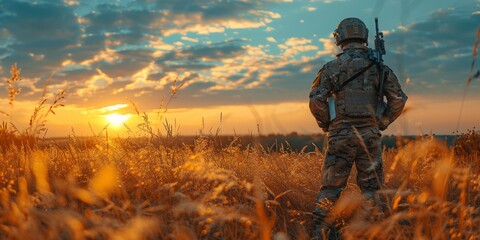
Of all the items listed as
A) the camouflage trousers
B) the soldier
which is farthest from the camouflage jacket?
the camouflage trousers

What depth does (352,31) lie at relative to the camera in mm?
5766

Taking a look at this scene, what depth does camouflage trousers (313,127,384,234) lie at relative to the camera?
5461 millimetres

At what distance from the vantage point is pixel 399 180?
7.74 meters

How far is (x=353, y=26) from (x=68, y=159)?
4.19 metres

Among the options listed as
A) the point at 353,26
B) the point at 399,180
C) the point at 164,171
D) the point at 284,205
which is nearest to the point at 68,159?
the point at 164,171

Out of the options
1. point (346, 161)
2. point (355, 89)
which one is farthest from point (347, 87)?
point (346, 161)

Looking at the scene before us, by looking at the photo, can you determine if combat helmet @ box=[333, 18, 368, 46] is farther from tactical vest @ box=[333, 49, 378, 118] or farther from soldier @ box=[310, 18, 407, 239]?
tactical vest @ box=[333, 49, 378, 118]

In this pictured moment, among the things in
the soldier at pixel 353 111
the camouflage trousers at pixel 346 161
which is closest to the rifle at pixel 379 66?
the soldier at pixel 353 111

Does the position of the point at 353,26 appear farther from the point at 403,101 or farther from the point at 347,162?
the point at 347,162

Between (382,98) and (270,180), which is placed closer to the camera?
(382,98)

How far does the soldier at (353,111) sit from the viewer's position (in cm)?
549

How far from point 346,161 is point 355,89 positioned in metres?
0.83

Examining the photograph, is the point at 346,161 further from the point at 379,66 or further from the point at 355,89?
the point at 379,66

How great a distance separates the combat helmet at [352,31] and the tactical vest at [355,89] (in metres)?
0.23
